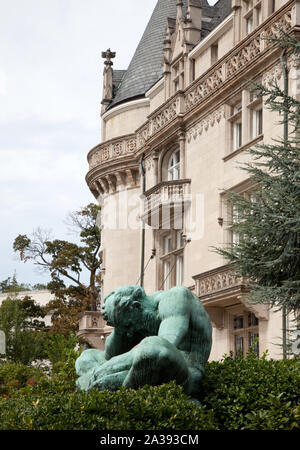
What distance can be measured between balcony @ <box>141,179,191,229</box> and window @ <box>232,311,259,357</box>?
500cm

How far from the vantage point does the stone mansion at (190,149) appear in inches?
1027

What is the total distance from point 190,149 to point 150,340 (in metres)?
24.8

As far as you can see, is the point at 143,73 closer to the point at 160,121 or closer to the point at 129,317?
the point at 160,121

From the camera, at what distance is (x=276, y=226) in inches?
664

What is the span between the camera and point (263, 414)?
6.49 meters

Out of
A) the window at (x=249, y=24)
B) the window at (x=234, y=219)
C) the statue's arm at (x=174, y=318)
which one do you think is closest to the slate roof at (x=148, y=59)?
the window at (x=249, y=24)

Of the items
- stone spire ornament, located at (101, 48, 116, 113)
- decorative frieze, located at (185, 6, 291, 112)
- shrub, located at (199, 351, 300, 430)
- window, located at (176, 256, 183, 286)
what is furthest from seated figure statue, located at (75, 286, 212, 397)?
stone spire ornament, located at (101, 48, 116, 113)

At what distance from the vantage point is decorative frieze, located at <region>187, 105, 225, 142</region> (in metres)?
28.8

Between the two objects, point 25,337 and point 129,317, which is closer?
point 129,317

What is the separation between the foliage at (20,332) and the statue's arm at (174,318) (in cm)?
4296

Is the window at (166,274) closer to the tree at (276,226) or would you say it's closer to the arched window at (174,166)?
the arched window at (174,166)
